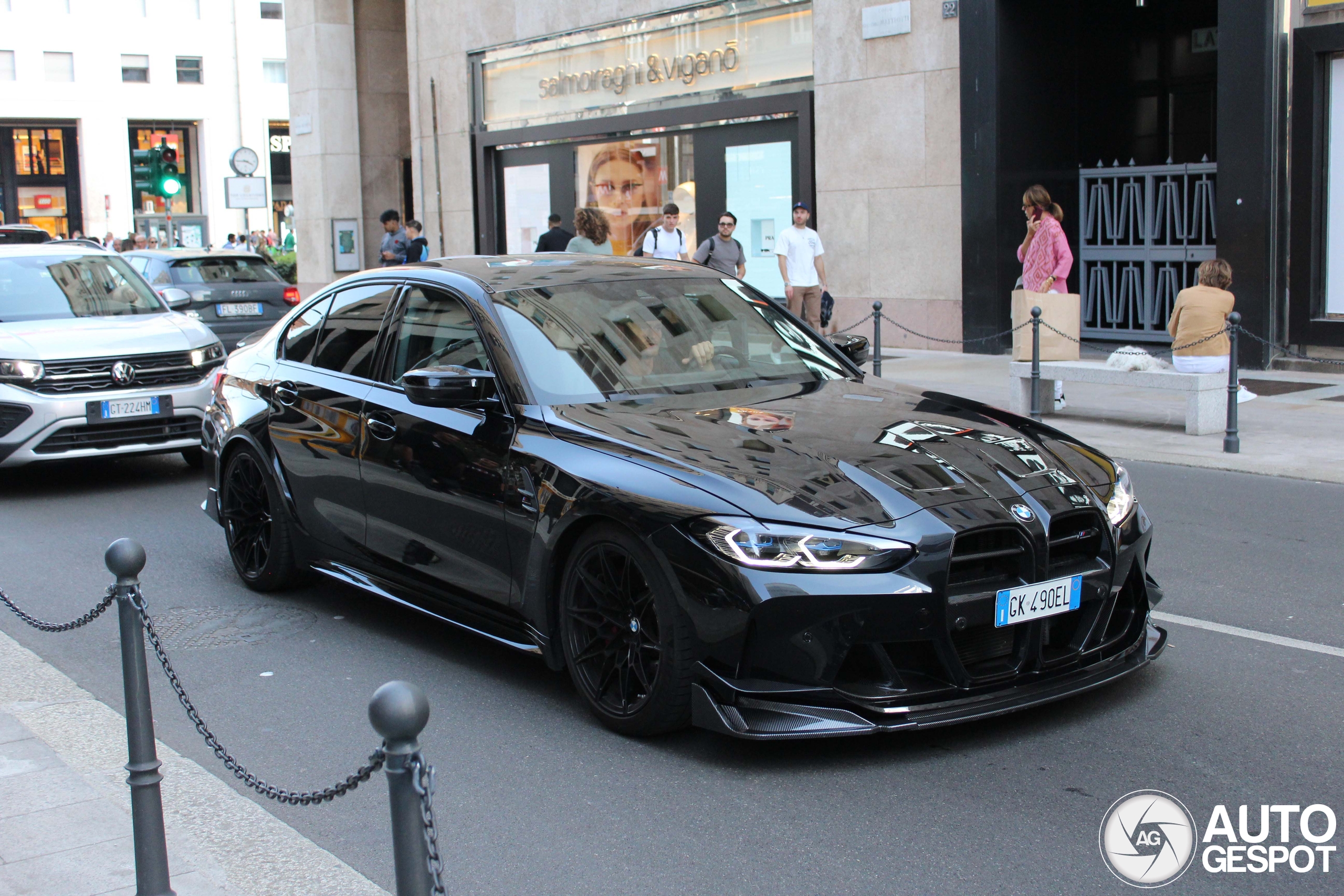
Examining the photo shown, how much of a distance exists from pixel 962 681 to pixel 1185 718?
998 millimetres

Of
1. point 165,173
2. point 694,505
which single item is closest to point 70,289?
point 694,505

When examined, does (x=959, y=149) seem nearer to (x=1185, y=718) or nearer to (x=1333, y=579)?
(x=1333, y=579)

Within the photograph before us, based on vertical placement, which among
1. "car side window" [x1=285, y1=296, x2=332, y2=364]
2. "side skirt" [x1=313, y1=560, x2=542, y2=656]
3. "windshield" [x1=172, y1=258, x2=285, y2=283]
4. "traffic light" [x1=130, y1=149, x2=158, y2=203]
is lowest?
"side skirt" [x1=313, y1=560, x2=542, y2=656]

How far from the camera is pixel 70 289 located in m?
11.2

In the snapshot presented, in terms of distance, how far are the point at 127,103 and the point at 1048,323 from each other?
6544 centimetres

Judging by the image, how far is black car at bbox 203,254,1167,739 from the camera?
14.1 feet

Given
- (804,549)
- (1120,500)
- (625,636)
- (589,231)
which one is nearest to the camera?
(804,549)

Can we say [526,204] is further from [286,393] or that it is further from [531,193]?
[286,393]

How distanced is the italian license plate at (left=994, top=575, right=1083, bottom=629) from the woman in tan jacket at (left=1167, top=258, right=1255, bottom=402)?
23.9 feet

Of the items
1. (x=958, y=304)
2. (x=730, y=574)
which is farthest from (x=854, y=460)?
(x=958, y=304)

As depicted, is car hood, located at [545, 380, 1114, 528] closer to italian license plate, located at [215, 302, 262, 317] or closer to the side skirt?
the side skirt

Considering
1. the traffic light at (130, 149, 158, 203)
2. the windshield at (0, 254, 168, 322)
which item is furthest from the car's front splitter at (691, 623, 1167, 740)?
the traffic light at (130, 149, 158, 203)

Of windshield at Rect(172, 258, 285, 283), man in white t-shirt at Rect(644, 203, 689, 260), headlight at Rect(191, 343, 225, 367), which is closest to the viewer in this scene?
headlight at Rect(191, 343, 225, 367)

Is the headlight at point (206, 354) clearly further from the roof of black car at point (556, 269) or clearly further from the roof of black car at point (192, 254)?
the roof of black car at point (192, 254)
